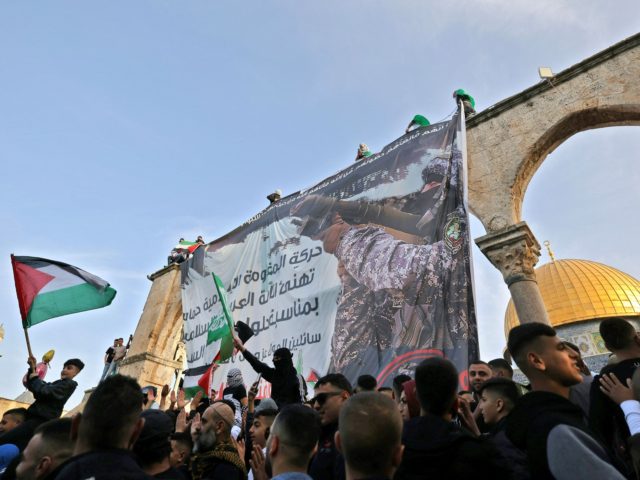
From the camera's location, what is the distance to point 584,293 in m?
24.7

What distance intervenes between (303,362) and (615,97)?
262 inches

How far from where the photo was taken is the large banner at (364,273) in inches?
256

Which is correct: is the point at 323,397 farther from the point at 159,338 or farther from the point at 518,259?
the point at 159,338

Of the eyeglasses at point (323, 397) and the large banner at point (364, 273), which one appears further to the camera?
the large banner at point (364, 273)

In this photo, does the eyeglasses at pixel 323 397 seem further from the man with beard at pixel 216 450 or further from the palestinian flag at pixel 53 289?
the palestinian flag at pixel 53 289

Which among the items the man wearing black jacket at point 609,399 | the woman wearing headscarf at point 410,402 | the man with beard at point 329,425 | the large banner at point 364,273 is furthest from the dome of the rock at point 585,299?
the woman wearing headscarf at point 410,402

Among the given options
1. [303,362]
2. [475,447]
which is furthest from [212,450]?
[303,362]

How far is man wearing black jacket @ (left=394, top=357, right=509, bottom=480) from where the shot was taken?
6.07 ft

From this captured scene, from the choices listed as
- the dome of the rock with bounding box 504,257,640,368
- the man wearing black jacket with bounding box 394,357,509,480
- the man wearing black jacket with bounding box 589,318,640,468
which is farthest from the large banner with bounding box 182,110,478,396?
the dome of the rock with bounding box 504,257,640,368

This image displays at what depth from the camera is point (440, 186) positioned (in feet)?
24.2

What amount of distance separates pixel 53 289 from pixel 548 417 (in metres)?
6.36

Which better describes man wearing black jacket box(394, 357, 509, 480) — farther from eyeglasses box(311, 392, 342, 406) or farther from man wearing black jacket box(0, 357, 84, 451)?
man wearing black jacket box(0, 357, 84, 451)

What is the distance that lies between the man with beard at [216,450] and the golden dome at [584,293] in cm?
2209

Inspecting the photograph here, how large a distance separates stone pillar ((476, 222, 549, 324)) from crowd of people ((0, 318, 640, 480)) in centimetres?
368
